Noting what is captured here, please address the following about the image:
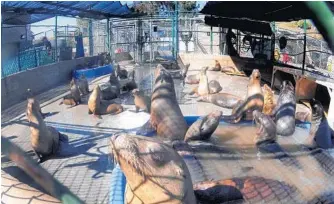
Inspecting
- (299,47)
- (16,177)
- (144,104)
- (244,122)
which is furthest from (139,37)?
(16,177)

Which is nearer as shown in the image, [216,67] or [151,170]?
[151,170]

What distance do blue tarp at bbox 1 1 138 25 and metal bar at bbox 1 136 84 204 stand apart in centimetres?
817

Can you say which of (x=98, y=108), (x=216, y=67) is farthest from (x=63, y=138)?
(x=216, y=67)

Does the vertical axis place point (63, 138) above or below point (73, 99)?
below

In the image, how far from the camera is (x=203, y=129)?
5.66 m

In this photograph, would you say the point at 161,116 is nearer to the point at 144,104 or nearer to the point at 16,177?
the point at 16,177

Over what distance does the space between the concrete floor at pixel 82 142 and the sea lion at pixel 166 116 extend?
2.49 ft

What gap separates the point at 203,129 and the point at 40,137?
263cm

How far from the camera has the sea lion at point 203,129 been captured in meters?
5.61

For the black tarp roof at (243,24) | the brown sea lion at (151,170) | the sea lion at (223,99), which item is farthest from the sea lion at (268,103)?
the black tarp roof at (243,24)

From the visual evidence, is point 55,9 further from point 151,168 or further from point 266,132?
point 151,168

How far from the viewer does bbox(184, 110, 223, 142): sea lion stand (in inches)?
221

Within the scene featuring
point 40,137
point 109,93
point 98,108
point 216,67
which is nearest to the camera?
point 40,137

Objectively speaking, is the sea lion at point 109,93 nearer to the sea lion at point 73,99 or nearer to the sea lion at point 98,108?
the sea lion at point 73,99
